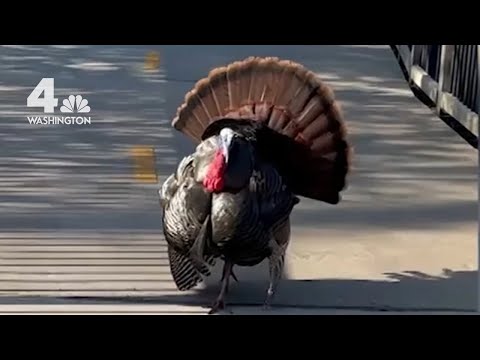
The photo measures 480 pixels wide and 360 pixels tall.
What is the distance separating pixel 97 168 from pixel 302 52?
128 inches

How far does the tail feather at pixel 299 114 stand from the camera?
4.34 m

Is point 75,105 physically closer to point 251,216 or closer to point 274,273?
point 274,273

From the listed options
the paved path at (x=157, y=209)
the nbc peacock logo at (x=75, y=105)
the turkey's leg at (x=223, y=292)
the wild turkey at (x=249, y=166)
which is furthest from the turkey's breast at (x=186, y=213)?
the nbc peacock logo at (x=75, y=105)

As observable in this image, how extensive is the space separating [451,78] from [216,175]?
14.4ft

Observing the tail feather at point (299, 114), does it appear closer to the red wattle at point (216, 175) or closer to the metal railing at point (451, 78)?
the red wattle at point (216, 175)

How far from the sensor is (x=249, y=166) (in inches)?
159

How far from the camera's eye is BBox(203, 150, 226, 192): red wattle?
3.96m

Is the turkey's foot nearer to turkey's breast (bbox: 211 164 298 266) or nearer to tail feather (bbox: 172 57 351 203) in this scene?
turkey's breast (bbox: 211 164 298 266)

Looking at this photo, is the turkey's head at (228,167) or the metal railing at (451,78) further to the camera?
the metal railing at (451,78)

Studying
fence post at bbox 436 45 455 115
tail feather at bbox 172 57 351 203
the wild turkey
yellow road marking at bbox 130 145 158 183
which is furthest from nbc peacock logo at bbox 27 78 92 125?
fence post at bbox 436 45 455 115

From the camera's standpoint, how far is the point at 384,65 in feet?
31.3

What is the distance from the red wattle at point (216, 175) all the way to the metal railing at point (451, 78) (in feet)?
10.8

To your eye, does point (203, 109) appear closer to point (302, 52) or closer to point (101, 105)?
→ point (101, 105)

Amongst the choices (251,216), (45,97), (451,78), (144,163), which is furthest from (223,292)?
(451,78)
